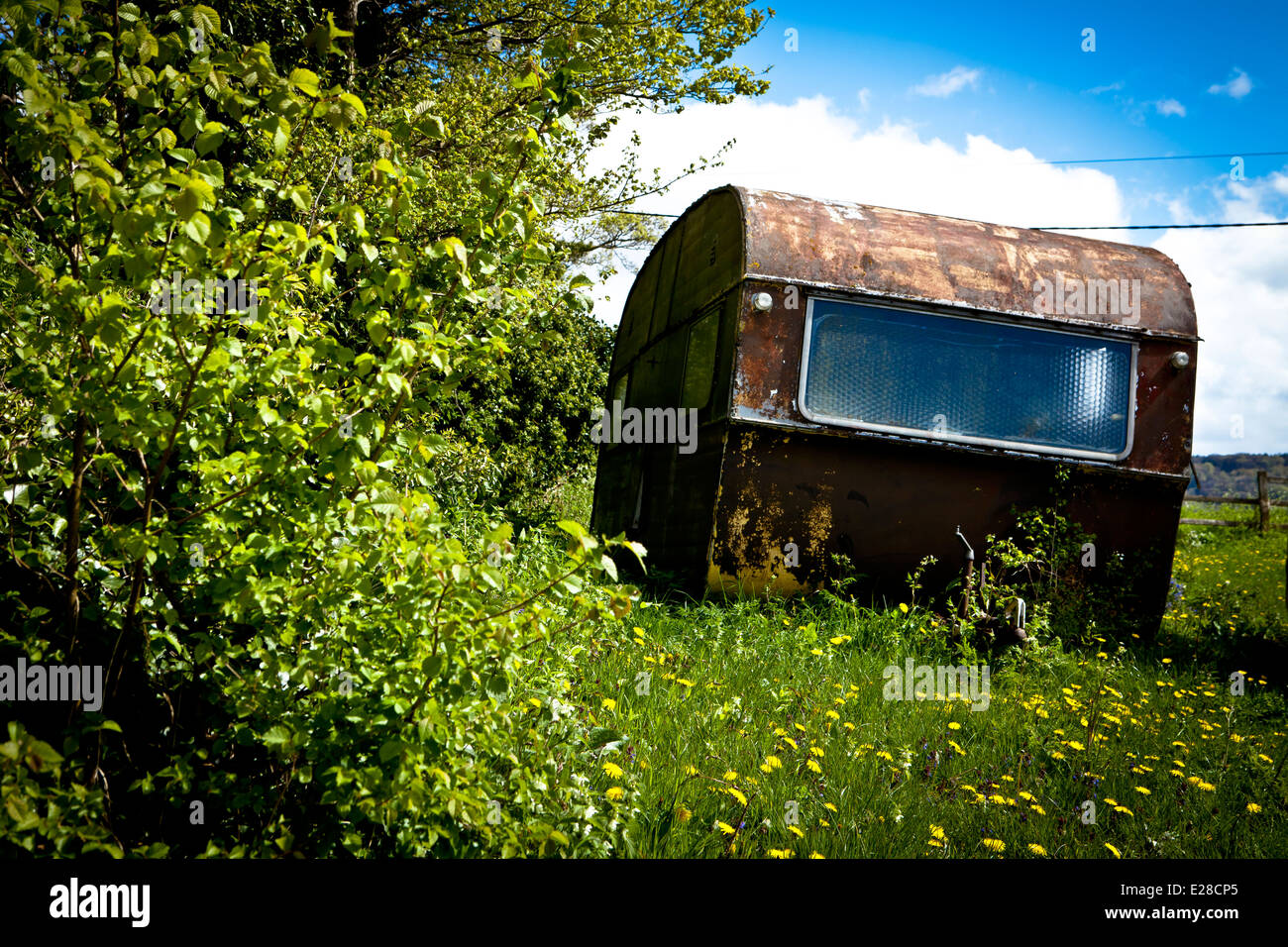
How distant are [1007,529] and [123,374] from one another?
5261mm

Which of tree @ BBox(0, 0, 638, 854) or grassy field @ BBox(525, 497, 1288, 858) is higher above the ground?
tree @ BBox(0, 0, 638, 854)

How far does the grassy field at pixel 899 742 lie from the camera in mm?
2920

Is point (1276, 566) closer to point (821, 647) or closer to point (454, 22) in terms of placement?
point (821, 647)

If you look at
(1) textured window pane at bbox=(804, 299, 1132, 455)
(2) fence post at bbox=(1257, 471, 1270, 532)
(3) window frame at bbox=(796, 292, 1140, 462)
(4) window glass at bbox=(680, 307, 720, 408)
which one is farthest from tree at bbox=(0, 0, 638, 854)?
(2) fence post at bbox=(1257, 471, 1270, 532)

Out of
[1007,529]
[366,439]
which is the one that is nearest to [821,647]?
[1007,529]

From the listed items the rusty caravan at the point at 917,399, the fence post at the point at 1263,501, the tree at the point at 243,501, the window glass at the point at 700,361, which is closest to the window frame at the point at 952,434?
the rusty caravan at the point at 917,399

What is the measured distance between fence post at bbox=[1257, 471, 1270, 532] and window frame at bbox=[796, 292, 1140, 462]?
1189 centimetres

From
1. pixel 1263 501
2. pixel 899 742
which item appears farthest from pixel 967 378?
pixel 1263 501

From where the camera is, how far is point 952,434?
547cm

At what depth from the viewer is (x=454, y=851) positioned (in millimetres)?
1995

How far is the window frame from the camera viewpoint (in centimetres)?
538

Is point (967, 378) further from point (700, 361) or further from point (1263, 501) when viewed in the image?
point (1263, 501)

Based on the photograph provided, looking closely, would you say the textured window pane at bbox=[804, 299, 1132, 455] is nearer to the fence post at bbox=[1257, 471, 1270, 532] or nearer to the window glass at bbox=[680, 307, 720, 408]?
the window glass at bbox=[680, 307, 720, 408]

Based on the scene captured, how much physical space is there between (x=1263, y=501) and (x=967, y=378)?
13.5 metres
